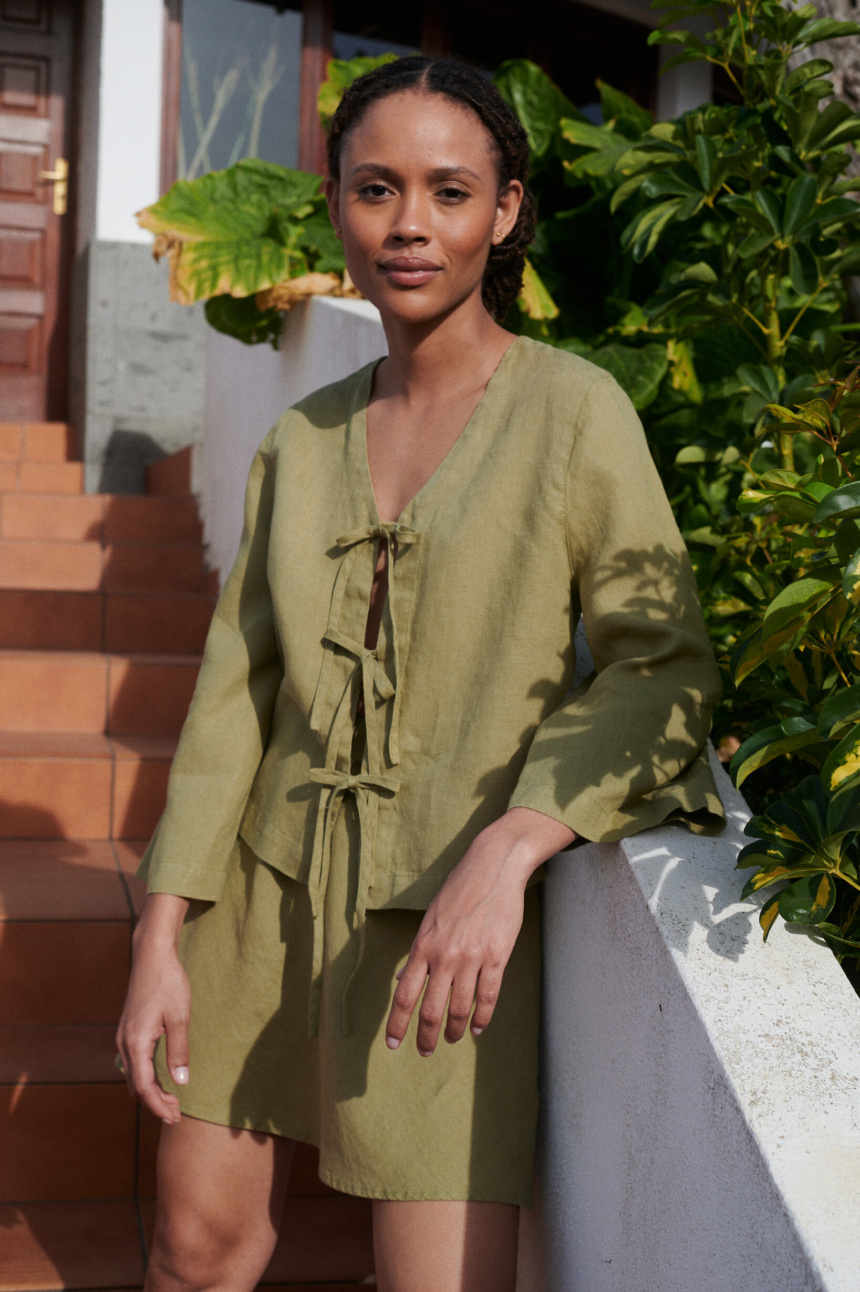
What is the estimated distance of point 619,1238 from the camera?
1.27 metres

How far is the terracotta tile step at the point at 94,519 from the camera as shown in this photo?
4.89m

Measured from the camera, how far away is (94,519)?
16.3ft

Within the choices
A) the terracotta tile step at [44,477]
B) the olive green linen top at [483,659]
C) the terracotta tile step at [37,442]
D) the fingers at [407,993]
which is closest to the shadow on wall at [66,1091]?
the olive green linen top at [483,659]

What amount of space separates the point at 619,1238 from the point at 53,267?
667 cm

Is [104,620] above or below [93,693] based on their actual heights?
above

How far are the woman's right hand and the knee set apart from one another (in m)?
0.13

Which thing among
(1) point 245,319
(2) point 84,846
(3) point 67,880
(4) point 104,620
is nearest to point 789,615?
(3) point 67,880

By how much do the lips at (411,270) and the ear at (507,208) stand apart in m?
0.15

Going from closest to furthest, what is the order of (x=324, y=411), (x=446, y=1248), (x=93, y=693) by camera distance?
(x=446, y=1248) < (x=324, y=411) < (x=93, y=693)

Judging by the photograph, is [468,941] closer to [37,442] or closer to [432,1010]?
[432,1010]

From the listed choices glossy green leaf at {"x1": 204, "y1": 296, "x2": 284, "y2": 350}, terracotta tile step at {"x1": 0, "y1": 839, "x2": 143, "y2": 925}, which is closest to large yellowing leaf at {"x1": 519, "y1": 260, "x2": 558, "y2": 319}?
glossy green leaf at {"x1": 204, "y1": 296, "x2": 284, "y2": 350}

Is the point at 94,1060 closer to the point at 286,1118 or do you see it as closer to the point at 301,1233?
the point at 301,1233

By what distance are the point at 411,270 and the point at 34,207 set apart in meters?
6.09

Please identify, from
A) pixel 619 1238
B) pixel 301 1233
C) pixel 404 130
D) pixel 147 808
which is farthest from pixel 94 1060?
pixel 404 130
